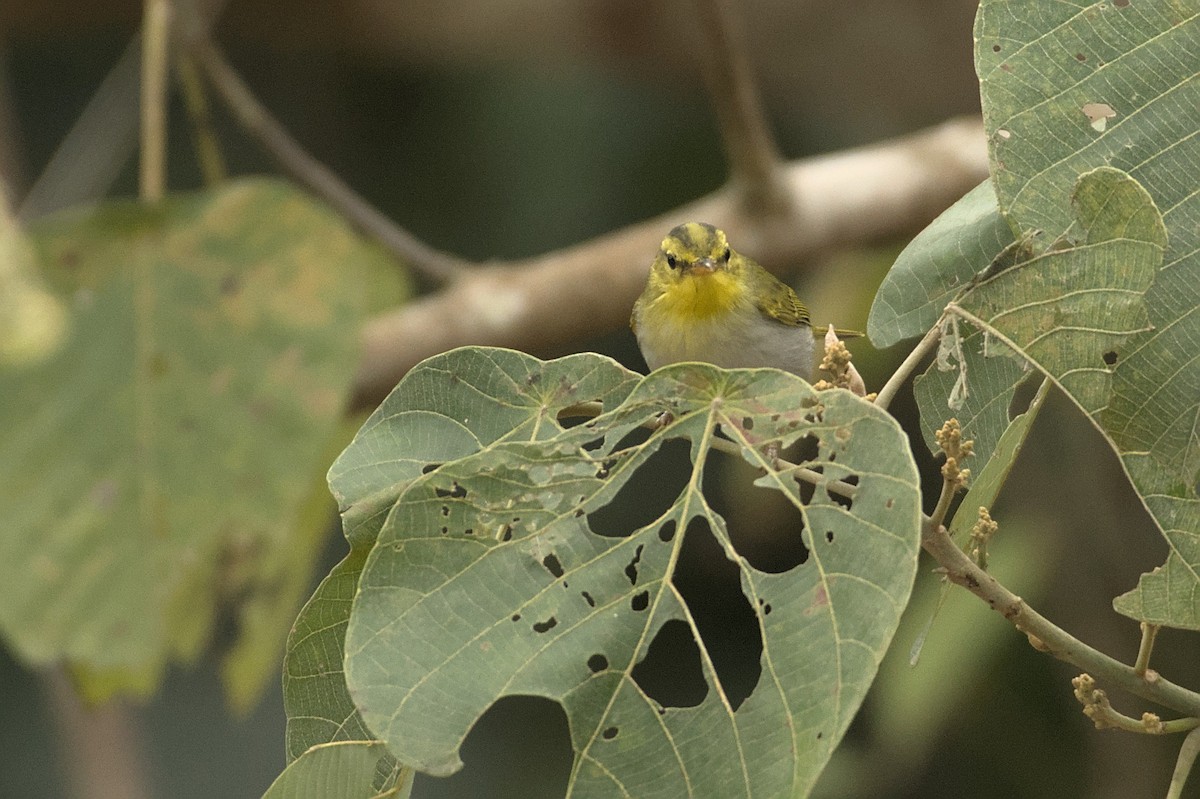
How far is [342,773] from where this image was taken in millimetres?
1277

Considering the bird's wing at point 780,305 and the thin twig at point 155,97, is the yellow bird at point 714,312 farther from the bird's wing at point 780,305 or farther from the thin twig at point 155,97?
the thin twig at point 155,97

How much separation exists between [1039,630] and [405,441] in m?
0.58

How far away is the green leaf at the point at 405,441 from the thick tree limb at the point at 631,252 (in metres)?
2.30

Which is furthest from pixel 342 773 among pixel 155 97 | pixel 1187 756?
→ pixel 155 97

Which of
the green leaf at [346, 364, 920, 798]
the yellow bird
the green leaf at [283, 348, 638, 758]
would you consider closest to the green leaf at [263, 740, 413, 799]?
the green leaf at [283, 348, 638, 758]

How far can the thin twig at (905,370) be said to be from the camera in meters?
1.20

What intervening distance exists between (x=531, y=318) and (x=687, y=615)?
2.55 m

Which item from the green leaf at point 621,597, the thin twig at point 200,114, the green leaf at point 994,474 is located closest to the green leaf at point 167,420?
the thin twig at point 200,114

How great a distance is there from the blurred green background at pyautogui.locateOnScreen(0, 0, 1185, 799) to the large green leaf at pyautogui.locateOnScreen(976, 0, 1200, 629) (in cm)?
222

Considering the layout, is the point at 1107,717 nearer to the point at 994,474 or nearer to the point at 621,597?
the point at 994,474

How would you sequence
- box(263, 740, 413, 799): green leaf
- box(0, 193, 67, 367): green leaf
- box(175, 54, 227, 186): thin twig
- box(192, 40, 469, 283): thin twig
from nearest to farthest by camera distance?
box(263, 740, 413, 799): green leaf, box(0, 193, 67, 367): green leaf, box(175, 54, 227, 186): thin twig, box(192, 40, 469, 283): thin twig

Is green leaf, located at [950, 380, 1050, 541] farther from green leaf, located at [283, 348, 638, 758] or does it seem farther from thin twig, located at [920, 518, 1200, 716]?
green leaf, located at [283, 348, 638, 758]

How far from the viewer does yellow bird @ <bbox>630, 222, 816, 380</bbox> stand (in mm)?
2496

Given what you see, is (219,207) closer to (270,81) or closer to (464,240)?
(464,240)
